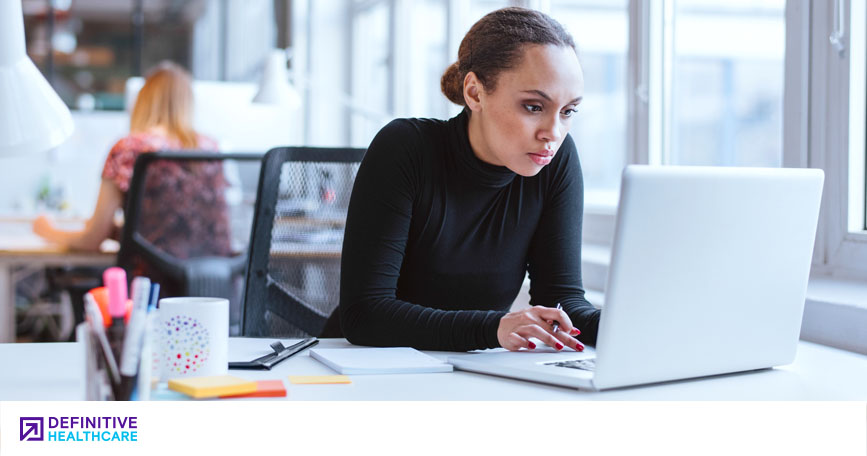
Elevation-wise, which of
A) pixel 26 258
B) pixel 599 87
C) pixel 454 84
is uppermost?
pixel 599 87

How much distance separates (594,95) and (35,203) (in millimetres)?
3180

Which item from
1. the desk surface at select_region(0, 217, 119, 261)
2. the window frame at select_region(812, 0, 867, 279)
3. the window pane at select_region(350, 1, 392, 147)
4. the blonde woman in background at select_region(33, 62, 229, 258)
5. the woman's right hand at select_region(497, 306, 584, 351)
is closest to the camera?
the woman's right hand at select_region(497, 306, 584, 351)

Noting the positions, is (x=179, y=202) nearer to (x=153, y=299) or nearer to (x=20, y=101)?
(x=20, y=101)

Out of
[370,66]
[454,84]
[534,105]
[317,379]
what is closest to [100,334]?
[317,379]

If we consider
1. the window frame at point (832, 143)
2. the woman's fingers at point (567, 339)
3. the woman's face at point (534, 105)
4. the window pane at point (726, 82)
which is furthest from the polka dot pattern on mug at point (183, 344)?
the window pane at point (726, 82)

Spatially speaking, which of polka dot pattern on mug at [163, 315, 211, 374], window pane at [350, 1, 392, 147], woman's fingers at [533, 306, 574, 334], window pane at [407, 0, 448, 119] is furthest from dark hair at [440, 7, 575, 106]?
window pane at [350, 1, 392, 147]

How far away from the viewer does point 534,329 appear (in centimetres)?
117

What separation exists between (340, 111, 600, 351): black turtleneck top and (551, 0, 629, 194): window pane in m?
1.18

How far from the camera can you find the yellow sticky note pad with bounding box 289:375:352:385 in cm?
102

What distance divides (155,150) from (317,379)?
1884 mm

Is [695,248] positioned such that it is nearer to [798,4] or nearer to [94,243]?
[798,4]
